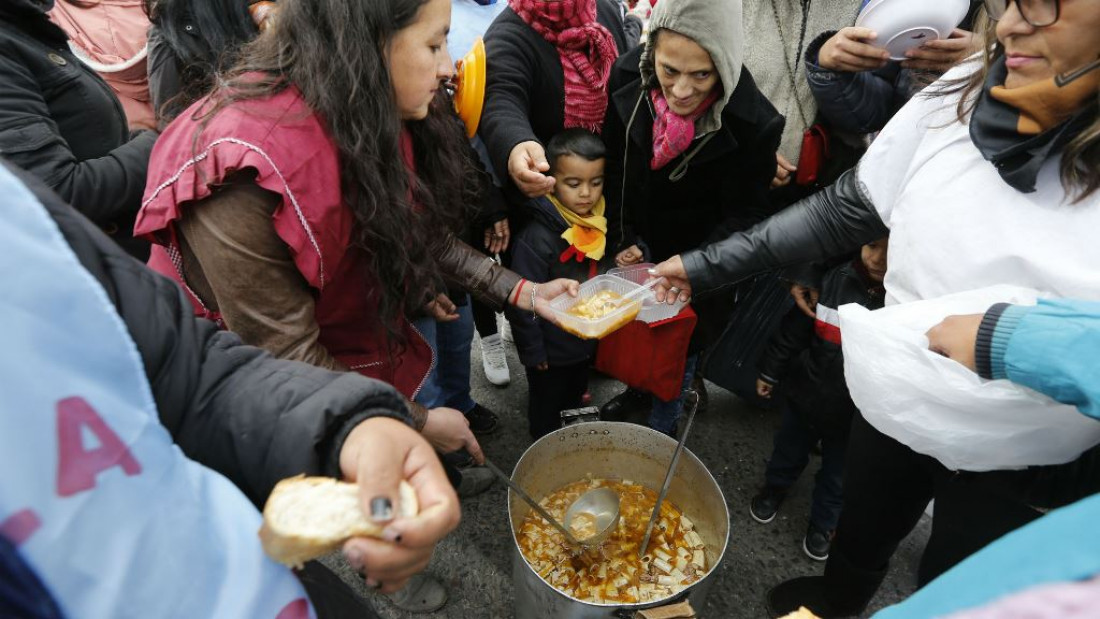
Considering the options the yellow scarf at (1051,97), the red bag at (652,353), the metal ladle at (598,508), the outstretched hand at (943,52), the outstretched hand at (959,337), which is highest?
the yellow scarf at (1051,97)

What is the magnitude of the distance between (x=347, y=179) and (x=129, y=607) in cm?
96

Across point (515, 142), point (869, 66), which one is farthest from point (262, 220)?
point (869, 66)

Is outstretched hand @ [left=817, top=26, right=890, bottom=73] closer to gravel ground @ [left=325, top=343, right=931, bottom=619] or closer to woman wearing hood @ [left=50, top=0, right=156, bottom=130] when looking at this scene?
gravel ground @ [left=325, top=343, right=931, bottom=619]

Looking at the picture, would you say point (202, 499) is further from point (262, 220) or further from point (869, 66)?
point (869, 66)

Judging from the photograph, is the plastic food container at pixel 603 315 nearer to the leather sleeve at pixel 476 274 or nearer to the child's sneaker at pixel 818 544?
the leather sleeve at pixel 476 274

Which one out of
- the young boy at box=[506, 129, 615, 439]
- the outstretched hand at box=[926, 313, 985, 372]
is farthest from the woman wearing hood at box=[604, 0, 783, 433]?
the outstretched hand at box=[926, 313, 985, 372]

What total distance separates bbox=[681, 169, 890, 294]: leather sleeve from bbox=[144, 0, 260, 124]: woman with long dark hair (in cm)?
198

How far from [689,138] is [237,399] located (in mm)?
1822

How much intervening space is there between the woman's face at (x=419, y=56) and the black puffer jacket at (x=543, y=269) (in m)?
0.94

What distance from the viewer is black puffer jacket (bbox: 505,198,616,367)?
233 cm

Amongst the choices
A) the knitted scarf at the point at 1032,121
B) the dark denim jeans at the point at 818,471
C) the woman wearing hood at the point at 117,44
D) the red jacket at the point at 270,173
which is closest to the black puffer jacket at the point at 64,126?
the red jacket at the point at 270,173

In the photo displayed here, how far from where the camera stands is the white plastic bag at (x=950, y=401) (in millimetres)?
1127

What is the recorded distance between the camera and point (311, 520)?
0.75 meters

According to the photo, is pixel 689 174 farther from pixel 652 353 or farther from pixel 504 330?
pixel 504 330
